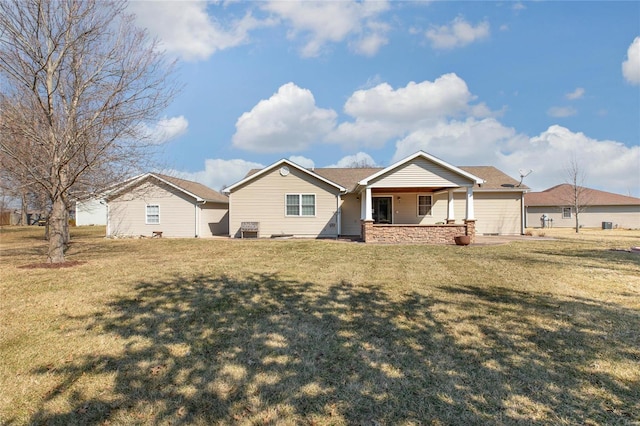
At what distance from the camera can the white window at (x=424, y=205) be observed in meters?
19.6

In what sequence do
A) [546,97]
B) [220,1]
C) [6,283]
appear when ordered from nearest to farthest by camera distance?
[6,283]
[220,1]
[546,97]

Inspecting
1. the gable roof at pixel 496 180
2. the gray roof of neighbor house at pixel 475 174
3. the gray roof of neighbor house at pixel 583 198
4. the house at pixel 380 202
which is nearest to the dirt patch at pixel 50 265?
the house at pixel 380 202

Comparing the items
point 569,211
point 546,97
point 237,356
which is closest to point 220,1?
point 237,356

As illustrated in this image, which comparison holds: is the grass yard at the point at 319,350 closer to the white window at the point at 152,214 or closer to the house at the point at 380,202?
the house at the point at 380,202

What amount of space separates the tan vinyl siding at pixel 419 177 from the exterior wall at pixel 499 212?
5.73 m

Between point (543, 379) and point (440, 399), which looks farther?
point (543, 379)

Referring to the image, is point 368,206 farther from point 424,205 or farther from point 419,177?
point 424,205

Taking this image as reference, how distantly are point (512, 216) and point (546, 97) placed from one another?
6.95m

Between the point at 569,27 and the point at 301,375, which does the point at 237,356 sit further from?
the point at 569,27

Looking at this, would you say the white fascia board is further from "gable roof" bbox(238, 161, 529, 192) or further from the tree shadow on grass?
the tree shadow on grass

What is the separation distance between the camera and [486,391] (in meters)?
2.96

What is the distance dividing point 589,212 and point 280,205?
3295 cm

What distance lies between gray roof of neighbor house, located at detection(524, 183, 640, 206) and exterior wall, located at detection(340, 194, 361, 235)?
23938mm

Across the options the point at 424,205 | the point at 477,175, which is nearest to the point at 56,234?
the point at 424,205
